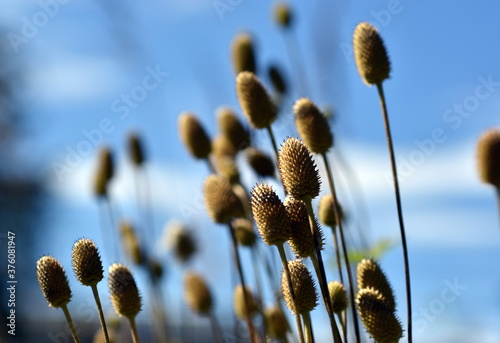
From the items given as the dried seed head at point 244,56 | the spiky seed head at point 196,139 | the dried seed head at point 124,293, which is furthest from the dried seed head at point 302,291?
the dried seed head at point 244,56

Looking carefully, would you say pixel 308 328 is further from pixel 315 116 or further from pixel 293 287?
pixel 315 116

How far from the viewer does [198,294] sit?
10.5ft

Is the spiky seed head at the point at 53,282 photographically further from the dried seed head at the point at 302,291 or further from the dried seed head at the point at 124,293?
the dried seed head at the point at 302,291

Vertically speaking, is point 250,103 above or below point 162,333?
above

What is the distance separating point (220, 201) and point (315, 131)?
2.10 ft

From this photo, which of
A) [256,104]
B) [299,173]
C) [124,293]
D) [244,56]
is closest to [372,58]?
[256,104]

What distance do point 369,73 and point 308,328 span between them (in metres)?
0.98

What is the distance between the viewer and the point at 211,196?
8.68 feet

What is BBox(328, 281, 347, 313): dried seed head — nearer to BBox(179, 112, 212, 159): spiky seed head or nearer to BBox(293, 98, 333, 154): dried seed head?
BBox(293, 98, 333, 154): dried seed head

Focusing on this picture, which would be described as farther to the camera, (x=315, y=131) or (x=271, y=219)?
(x=315, y=131)

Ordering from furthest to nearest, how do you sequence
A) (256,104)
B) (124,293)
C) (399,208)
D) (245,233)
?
(245,233), (256,104), (399,208), (124,293)

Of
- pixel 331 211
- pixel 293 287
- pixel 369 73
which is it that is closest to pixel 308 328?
pixel 293 287

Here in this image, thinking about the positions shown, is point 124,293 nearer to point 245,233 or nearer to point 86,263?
point 86,263

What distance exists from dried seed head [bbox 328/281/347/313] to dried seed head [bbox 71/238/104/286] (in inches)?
27.8
